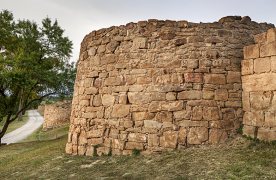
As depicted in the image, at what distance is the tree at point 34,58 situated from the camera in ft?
59.3

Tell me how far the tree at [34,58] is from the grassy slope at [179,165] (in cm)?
1123

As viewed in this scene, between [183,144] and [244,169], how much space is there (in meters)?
1.67

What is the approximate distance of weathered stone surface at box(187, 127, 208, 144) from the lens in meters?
6.61

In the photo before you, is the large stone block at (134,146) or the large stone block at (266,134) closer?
the large stone block at (266,134)

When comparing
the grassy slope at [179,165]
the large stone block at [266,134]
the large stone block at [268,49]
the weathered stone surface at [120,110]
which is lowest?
the grassy slope at [179,165]

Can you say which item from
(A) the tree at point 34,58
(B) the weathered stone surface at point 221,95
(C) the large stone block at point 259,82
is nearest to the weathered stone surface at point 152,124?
(B) the weathered stone surface at point 221,95

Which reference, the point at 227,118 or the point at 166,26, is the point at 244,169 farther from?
the point at 166,26

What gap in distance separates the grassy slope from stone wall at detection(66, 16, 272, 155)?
1.09 feet

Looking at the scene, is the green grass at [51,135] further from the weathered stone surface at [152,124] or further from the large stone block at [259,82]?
the large stone block at [259,82]

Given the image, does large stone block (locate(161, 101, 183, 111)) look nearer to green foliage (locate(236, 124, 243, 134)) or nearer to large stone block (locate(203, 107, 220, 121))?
large stone block (locate(203, 107, 220, 121))

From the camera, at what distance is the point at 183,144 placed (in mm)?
6668

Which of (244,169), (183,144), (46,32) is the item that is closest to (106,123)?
(183,144)

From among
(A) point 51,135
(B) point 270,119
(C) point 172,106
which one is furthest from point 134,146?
(A) point 51,135

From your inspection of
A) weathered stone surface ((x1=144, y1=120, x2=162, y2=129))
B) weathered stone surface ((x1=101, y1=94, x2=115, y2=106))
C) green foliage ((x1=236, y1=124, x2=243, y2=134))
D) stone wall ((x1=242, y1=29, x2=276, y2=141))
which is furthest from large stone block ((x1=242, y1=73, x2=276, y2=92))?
weathered stone surface ((x1=101, y1=94, x2=115, y2=106))
